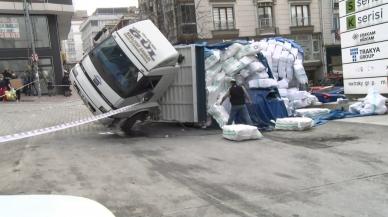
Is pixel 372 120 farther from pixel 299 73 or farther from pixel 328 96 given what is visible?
pixel 328 96

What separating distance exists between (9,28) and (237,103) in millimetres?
22709

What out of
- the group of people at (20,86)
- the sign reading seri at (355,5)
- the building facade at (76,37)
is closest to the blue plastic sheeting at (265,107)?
the sign reading seri at (355,5)

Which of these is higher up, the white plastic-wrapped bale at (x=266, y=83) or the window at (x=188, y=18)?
the window at (x=188, y=18)

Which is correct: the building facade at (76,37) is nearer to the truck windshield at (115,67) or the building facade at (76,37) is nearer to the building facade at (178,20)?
the building facade at (178,20)

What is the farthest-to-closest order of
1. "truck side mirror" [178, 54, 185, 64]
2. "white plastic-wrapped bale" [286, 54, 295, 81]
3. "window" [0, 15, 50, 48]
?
"window" [0, 15, 50, 48] < "white plastic-wrapped bale" [286, 54, 295, 81] < "truck side mirror" [178, 54, 185, 64]

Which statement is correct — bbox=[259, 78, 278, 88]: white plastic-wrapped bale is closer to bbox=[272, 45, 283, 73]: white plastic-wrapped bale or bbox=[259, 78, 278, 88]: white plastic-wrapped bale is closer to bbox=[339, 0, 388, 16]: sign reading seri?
bbox=[272, 45, 283, 73]: white plastic-wrapped bale

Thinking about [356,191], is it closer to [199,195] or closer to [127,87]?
[199,195]

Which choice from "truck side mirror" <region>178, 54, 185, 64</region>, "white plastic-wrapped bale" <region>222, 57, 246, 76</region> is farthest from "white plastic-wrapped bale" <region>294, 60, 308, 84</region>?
"truck side mirror" <region>178, 54, 185, 64</region>

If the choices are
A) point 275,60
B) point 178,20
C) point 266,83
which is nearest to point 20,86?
point 275,60

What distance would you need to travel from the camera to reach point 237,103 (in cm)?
1305

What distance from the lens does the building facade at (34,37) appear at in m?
31.0

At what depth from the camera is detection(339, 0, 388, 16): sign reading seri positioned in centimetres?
1562

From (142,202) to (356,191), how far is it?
287 centimetres

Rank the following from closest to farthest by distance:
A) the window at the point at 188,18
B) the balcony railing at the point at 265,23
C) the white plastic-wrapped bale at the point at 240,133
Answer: the white plastic-wrapped bale at the point at 240,133 < the window at the point at 188,18 < the balcony railing at the point at 265,23
